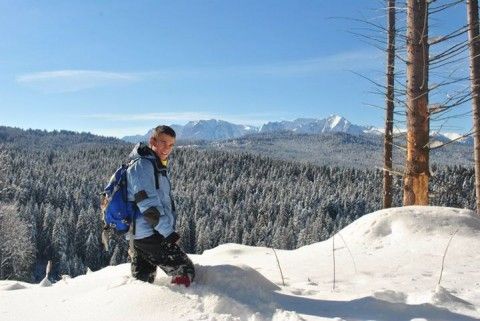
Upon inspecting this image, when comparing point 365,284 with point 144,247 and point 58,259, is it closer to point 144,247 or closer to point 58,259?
point 144,247

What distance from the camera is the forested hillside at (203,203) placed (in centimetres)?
4386

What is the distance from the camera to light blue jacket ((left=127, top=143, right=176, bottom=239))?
4535 millimetres

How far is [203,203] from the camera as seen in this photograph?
11806 cm

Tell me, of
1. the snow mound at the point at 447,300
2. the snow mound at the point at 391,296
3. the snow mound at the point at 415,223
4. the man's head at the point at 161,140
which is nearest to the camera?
the snow mound at the point at 447,300

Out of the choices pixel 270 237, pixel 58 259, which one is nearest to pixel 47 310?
pixel 58 259

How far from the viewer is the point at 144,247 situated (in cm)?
476

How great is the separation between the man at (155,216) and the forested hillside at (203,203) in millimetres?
9329

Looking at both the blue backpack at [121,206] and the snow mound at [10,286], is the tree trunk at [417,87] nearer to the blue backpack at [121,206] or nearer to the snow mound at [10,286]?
the blue backpack at [121,206]

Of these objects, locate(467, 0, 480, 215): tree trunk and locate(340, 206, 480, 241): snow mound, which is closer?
locate(340, 206, 480, 241): snow mound

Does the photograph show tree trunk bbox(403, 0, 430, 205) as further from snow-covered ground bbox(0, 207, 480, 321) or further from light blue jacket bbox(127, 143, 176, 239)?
light blue jacket bbox(127, 143, 176, 239)

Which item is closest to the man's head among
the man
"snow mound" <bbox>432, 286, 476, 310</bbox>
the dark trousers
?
the man

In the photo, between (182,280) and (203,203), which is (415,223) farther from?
(203,203)

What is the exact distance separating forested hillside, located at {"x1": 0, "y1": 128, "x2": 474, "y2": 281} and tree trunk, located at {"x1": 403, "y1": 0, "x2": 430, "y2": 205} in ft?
14.6

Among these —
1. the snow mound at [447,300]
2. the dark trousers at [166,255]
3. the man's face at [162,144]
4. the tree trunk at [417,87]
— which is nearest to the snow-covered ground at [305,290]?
the snow mound at [447,300]
